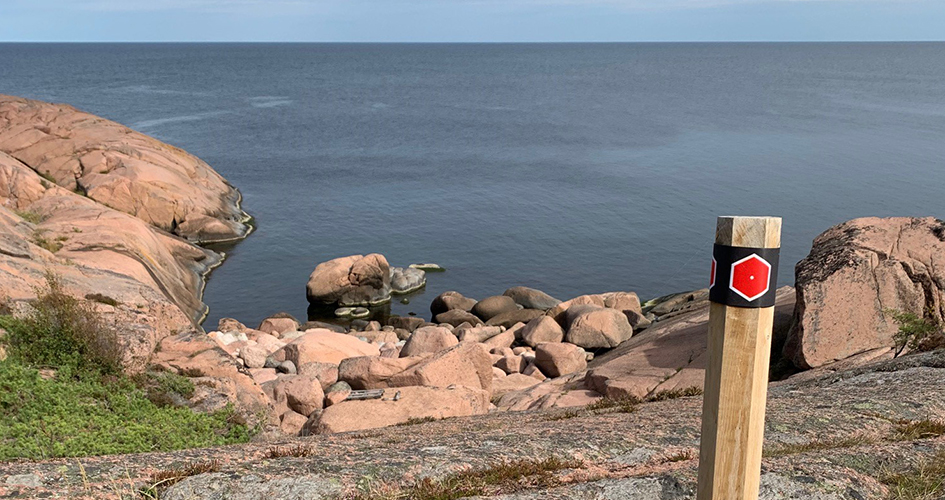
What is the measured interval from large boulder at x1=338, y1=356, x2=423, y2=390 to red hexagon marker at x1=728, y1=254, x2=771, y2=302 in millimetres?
13188

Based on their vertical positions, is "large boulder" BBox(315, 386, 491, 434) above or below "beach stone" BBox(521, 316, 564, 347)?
above

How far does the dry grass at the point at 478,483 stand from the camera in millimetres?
5238

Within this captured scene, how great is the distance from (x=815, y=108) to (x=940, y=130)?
19796 millimetres

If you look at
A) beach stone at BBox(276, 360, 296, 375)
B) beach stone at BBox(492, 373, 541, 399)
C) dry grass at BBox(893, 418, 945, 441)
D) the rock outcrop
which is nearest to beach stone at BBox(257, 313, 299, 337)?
beach stone at BBox(276, 360, 296, 375)

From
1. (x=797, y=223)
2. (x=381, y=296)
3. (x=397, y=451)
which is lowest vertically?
(x=381, y=296)

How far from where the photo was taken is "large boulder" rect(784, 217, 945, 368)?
1295 cm

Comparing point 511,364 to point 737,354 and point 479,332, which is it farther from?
point 737,354

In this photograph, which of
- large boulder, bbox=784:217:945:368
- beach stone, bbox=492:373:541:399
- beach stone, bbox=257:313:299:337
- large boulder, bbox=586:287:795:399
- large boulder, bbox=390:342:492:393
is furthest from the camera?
beach stone, bbox=257:313:299:337

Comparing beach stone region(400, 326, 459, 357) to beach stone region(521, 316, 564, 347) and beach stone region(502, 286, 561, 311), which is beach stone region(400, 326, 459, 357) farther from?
beach stone region(502, 286, 561, 311)

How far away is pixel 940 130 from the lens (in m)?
70.2

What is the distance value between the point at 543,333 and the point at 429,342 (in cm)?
484

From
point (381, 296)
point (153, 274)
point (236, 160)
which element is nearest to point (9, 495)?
point (153, 274)

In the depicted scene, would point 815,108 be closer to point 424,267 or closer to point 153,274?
point 424,267

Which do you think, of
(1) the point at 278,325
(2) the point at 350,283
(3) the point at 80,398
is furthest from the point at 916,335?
(2) the point at 350,283
